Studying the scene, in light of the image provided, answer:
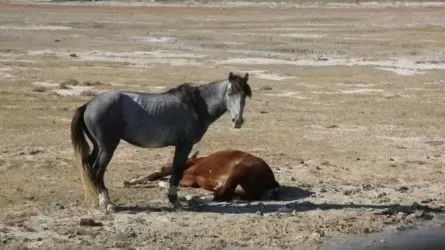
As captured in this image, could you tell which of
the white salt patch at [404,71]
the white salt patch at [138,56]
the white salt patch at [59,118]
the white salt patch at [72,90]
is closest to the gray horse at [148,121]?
the white salt patch at [59,118]

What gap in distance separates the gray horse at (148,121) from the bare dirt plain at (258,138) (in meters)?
0.53

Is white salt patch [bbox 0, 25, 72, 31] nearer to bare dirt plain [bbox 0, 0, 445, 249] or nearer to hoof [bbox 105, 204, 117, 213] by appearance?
bare dirt plain [bbox 0, 0, 445, 249]

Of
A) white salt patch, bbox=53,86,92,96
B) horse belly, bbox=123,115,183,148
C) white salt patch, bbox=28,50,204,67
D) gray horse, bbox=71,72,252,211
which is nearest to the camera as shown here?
gray horse, bbox=71,72,252,211

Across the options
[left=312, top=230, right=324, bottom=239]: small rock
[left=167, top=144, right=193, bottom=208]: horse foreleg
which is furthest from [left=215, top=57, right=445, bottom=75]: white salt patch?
[left=312, top=230, right=324, bottom=239]: small rock

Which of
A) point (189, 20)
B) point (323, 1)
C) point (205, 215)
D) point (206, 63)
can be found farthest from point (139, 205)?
point (323, 1)

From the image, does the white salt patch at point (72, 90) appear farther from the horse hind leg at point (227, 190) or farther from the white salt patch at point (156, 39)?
the white salt patch at point (156, 39)

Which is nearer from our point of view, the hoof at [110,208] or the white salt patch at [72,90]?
the hoof at [110,208]

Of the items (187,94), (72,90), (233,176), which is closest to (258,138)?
(233,176)

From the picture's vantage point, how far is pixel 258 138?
1689 cm

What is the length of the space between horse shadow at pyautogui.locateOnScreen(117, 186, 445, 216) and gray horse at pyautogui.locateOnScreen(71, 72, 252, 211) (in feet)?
1.05

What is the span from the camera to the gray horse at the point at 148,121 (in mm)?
10898

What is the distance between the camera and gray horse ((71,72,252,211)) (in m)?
10.9

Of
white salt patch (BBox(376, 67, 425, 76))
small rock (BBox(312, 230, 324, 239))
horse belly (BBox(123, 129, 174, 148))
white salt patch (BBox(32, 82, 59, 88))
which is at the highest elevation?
horse belly (BBox(123, 129, 174, 148))

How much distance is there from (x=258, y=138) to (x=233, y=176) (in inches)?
206
